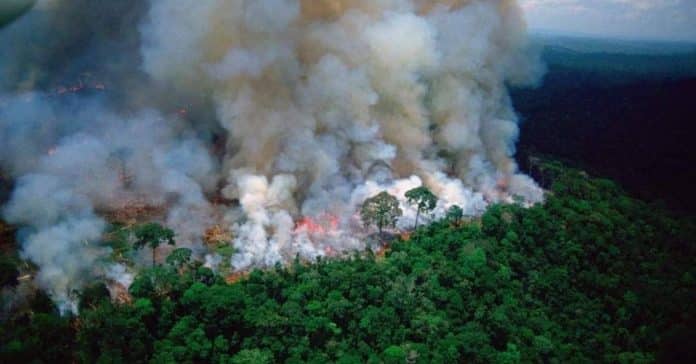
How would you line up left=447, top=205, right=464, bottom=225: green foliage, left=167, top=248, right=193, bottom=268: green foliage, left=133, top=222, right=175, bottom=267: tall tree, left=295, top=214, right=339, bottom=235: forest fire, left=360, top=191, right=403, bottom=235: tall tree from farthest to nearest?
left=447, top=205, right=464, bottom=225: green foliage, left=360, top=191, right=403, bottom=235: tall tree, left=295, top=214, right=339, bottom=235: forest fire, left=133, top=222, right=175, bottom=267: tall tree, left=167, top=248, right=193, bottom=268: green foliage

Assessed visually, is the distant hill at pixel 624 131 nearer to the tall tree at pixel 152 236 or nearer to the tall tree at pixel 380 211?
the tall tree at pixel 380 211

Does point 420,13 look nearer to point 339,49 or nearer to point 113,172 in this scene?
point 339,49

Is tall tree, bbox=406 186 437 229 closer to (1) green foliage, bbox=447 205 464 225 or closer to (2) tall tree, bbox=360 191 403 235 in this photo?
(1) green foliage, bbox=447 205 464 225

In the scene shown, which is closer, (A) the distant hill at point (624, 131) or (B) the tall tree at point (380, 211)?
(B) the tall tree at point (380, 211)

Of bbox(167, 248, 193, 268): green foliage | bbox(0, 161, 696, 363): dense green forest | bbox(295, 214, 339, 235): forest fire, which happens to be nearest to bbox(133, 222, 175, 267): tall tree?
bbox(0, 161, 696, 363): dense green forest

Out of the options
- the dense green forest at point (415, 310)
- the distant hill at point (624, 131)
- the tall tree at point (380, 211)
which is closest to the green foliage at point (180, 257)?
the dense green forest at point (415, 310)

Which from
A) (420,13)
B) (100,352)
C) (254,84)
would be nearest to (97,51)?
(254,84)
